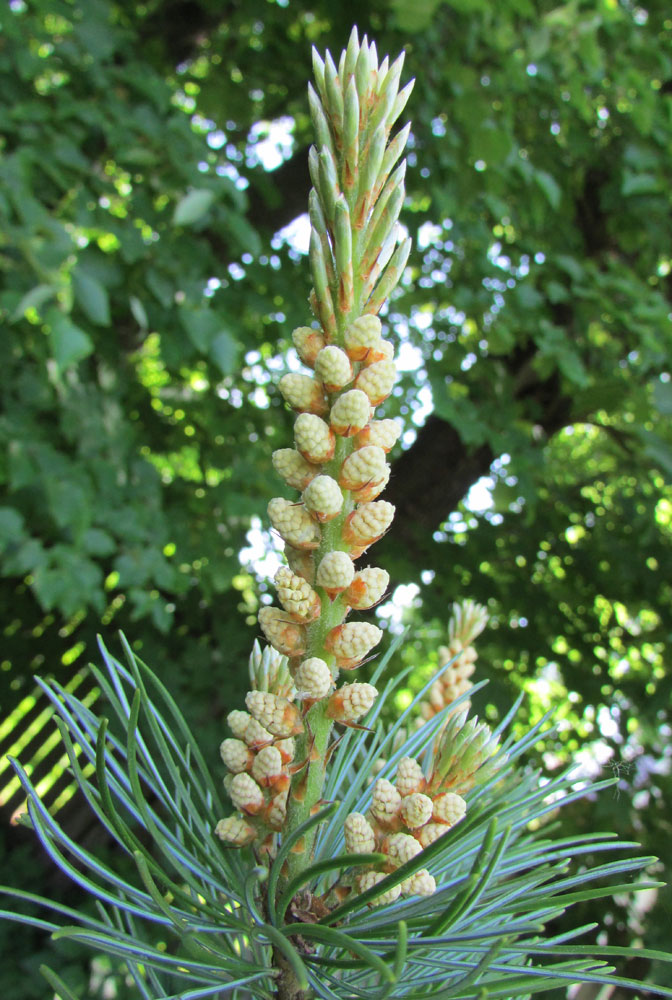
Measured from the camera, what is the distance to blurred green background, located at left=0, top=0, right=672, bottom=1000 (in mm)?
1306

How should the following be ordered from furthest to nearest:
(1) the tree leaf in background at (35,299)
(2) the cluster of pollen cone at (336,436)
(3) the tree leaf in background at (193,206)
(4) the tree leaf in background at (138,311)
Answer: (4) the tree leaf in background at (138,311), (3) the tree leaf in background at (193,206), (1) the tree leaf in background at (35,299), (2) the cluster of pollen cone at (336,436)

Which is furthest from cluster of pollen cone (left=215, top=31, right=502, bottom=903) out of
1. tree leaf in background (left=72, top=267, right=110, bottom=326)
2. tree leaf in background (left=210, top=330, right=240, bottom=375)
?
tree leaf in background (left=210, top=330, right=240, bottom=375)

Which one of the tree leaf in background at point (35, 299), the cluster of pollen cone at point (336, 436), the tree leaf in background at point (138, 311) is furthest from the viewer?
the tree leaf in background at point (138, 311)

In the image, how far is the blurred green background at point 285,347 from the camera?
4.28 ft

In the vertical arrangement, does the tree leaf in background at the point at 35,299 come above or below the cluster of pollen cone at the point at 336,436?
above

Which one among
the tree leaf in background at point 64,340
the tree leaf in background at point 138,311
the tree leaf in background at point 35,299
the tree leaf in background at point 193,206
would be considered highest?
the tree leaf in background at point 193,206

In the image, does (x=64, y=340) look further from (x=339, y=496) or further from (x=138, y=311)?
(x=339, y=496)

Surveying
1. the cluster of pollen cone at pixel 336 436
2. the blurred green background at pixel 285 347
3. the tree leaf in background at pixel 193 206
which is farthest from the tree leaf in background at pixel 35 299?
the cluster of pollen cone at pixel 336 436

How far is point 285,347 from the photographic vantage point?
7.80 feet

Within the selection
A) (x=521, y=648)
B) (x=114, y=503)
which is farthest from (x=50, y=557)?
(x=521, y=648)

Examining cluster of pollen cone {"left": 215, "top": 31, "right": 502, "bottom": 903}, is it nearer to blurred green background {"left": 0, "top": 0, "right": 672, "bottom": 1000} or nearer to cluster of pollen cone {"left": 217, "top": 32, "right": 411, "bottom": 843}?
cluster of pollen cone {"left": 217, "top": 32, "right": 411, "bottom": 843}

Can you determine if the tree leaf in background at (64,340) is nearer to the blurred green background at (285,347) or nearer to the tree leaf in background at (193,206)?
the blurred green background at (285,347)

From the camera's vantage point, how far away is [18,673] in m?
2.51

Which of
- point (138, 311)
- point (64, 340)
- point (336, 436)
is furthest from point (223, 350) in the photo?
point (336, 436)
